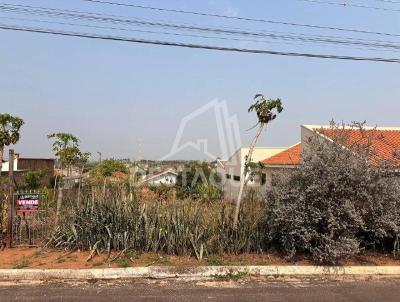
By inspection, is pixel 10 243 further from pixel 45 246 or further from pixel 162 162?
pixel 162 162

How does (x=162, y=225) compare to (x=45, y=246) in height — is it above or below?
above

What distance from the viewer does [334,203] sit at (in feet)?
27.3

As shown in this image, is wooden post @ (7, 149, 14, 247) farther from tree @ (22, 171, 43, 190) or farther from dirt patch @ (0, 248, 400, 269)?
tree @ (22, 171, 43, 190)

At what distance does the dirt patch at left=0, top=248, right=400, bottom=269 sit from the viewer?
26.1 ft

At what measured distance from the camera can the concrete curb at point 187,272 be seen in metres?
7.44

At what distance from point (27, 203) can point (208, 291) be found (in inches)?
193

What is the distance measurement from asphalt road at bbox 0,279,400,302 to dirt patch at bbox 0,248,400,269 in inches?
27.6

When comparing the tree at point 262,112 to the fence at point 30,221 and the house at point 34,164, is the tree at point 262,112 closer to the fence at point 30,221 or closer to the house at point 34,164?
the fence at point 30,221

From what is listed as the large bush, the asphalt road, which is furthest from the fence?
the large bush

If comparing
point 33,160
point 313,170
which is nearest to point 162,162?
point 313,170

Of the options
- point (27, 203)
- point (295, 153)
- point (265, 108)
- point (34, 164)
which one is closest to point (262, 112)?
point (265, 108)

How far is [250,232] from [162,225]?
1.89 meters

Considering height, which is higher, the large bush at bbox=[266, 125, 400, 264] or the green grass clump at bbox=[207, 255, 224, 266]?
the large bush at bbox=[266, 125, 400, 264]

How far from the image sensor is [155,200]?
9680mm
